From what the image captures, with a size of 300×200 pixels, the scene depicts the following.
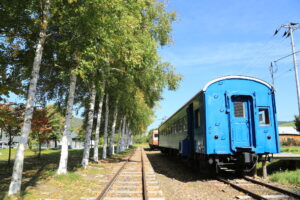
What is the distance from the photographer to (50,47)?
10.5 m

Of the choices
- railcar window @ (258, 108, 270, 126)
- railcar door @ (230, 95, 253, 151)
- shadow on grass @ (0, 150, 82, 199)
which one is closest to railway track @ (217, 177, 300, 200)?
→ railcar door @ (230, 95, 253, 151)

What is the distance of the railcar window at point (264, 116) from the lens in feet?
33.6

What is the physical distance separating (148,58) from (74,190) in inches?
300

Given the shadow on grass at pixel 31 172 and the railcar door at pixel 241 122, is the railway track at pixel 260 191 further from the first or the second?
the shadow on grass at pixel 31 172

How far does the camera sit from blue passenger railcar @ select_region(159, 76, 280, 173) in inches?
384

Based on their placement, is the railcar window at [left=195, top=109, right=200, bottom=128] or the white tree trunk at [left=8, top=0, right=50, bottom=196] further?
the railcar window at [left=195, top=109, right=200, bottom=128]

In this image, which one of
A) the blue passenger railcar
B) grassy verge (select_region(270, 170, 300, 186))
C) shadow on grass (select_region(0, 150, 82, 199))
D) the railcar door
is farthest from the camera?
the railcar door

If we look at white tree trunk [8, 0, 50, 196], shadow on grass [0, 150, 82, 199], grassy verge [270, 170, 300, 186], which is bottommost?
shadow on grass [0, 150, 82, 199]

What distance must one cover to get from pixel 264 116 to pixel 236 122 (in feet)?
4.08

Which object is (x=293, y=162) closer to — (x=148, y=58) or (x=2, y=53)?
(x=148, y=58)

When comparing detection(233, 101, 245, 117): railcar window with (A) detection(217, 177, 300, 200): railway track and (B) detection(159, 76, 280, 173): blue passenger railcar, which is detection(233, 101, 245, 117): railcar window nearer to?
(B) detection(159, 76, 280, 173): blue passenger railcar

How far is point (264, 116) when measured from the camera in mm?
10352

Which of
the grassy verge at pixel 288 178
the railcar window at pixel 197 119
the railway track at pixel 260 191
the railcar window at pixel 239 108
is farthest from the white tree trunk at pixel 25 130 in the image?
the grassy verge at pixel 288 178

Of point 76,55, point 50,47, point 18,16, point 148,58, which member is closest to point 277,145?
point 148,58
